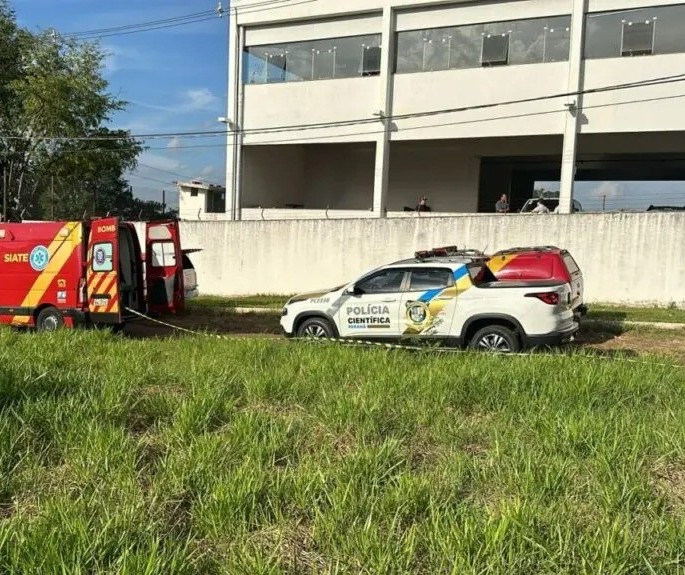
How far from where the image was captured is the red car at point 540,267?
1095 cm

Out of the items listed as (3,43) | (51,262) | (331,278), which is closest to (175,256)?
(51,262)

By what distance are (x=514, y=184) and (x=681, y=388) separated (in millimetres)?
27285

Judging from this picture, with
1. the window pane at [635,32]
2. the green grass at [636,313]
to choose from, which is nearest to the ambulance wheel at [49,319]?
the green grass at [636,313]

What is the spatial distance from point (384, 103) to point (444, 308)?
16136mm

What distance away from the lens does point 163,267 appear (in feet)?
42.7

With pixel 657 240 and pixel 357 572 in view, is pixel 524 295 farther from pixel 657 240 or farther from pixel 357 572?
pixel 657 240

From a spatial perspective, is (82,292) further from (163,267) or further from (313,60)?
(313,60)

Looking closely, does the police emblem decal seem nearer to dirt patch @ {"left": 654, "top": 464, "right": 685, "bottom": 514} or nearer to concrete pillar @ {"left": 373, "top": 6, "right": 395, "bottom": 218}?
dirt patch @ {"left": 654, "top": 464, "right": 685, "bottom": 514}

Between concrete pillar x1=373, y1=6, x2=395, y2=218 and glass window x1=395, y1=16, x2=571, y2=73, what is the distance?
471 mm

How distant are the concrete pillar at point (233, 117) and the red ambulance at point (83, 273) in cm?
1393

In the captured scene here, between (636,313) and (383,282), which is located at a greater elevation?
(383,282)

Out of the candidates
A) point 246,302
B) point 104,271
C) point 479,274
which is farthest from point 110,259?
point 246,302

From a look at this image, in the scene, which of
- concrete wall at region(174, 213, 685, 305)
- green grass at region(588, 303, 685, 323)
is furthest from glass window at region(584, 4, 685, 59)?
green grass at region(588, 303, 685, 323)

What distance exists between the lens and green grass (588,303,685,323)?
14.5 m
